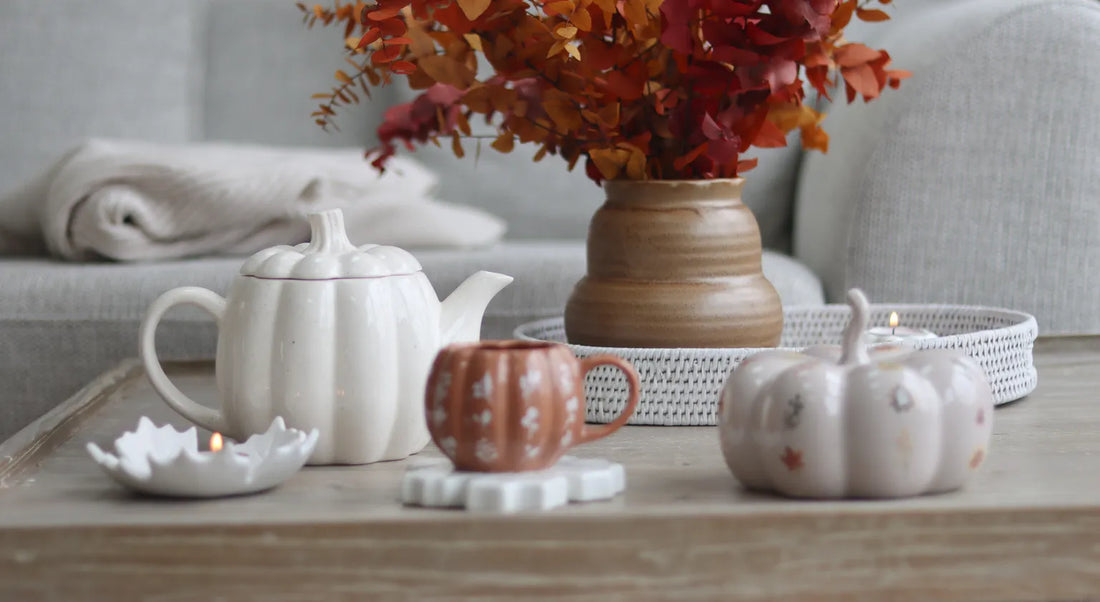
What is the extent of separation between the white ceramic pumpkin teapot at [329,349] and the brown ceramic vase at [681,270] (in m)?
0.19

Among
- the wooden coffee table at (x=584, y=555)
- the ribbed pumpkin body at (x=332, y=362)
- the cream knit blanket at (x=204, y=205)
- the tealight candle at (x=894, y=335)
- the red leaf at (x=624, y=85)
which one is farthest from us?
the cream knit blanket at (x=204, y=205)

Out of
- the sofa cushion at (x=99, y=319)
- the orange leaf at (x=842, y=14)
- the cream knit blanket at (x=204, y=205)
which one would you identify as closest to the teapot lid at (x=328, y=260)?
the orange leaf at (x=842, y=14)

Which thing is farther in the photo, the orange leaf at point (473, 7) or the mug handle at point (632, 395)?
the orange leaf at point (473, 7)

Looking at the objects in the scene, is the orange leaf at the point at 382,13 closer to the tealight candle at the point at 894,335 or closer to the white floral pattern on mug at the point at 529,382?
the white floral pattern on mug at the point at 529,382

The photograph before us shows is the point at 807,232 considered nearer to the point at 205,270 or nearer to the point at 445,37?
the point at 205,270

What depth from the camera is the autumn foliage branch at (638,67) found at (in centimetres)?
79

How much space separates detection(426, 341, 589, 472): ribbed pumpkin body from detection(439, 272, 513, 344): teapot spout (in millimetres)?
162

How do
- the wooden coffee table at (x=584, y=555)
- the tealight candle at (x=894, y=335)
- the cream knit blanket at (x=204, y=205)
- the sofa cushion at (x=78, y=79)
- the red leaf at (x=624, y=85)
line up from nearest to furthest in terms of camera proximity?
the wooden coffee table at (x=584, y=555)
the red leaf at (x=624, y=85)
the tealight candle at (x=894, y=335)
the cream knit blanket at (x=204, y=205)
the sofa cushion at (x=78, y=79)

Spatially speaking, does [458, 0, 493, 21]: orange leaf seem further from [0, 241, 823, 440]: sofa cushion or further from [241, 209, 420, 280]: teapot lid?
[0, 241, 823, 440]: sofa cushion

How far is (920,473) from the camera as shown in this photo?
60 cm

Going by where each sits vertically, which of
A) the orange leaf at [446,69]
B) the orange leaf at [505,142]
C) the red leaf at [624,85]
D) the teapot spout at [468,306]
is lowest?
the teapot spout at [468,306]

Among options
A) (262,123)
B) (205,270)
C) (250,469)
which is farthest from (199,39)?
(250,469)

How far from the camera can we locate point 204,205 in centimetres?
158

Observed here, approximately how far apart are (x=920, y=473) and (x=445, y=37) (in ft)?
1.50
